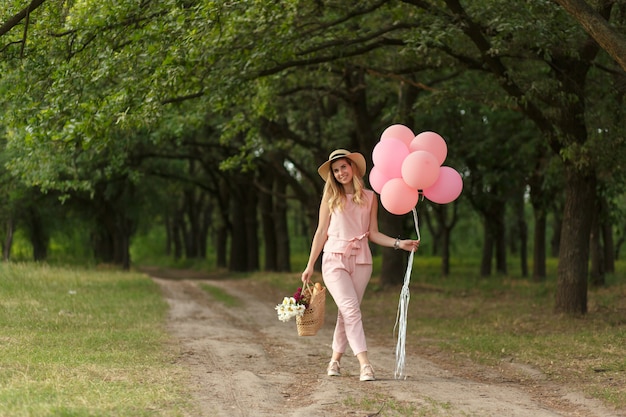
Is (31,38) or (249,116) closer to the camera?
(31,38)

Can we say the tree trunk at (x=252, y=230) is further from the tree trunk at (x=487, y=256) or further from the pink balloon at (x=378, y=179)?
the pink balloon at (x=378, y=179)

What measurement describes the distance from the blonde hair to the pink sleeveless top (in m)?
0.05

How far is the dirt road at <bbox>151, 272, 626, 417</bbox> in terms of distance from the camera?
7.23 m

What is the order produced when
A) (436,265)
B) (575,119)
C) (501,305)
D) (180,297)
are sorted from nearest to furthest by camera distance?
(575,119) < (501,305) < (180,297) < (436,265)

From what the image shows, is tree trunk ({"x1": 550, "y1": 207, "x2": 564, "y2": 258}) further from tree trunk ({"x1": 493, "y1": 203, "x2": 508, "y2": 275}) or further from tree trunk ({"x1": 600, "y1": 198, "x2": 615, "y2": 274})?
tree trunk ({"x1": 493, "y1": 203, "x2": 508, "y2": 275})

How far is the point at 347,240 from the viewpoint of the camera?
350 inches

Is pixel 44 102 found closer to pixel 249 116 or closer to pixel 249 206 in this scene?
pixel 249 116

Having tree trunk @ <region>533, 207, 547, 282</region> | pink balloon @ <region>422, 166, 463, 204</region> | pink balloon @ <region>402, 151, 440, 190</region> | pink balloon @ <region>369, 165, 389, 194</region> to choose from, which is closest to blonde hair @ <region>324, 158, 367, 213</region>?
pink balloon @ <region>369, 165, 389, 194</region>

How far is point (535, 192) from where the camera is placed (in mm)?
26703

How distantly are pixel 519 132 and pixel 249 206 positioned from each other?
1462cm

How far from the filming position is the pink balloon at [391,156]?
901 centimetres

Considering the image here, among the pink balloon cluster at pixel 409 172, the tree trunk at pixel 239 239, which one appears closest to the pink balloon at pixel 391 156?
the pink balloon cluster at pixel 409 172

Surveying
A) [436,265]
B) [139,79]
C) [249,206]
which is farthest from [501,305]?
[436,265]

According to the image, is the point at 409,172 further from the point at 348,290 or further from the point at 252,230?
the point at 252,230
